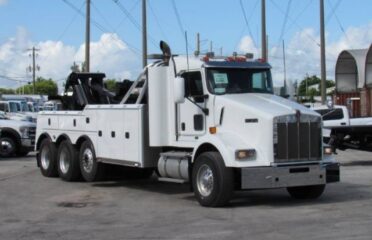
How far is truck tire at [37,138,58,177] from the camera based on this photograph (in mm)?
18000

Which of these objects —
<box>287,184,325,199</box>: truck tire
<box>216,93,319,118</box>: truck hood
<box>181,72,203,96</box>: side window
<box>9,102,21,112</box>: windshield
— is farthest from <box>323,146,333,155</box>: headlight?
<box>9,102,21,112</box>: windshield

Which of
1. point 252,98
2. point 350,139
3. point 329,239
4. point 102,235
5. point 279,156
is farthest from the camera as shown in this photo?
point 350,139

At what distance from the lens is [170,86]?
13.5m

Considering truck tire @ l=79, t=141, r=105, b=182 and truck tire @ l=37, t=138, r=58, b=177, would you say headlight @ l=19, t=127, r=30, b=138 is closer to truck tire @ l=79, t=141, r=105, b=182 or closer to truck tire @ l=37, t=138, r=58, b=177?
truck tire @ l=37, t=138, r=58, b=177

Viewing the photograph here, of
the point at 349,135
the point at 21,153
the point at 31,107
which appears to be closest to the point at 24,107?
the point at 31,107

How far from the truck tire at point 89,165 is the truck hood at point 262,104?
15.1 feet

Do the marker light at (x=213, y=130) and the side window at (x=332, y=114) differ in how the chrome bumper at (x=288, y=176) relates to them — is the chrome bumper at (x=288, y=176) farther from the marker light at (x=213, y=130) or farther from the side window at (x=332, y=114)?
the side window at (x=332, y=114)

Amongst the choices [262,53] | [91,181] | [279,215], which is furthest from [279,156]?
[262,53]

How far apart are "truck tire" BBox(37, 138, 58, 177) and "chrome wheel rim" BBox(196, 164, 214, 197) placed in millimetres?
6834

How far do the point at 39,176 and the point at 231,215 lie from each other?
8930mm

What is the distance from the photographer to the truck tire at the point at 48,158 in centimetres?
1800

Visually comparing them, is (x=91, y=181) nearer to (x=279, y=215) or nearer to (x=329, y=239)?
(x=279, y=215)

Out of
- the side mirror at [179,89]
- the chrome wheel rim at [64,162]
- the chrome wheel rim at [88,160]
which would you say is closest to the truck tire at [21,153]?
the chrome wheel rim at [64,162]

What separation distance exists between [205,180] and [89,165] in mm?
4919
